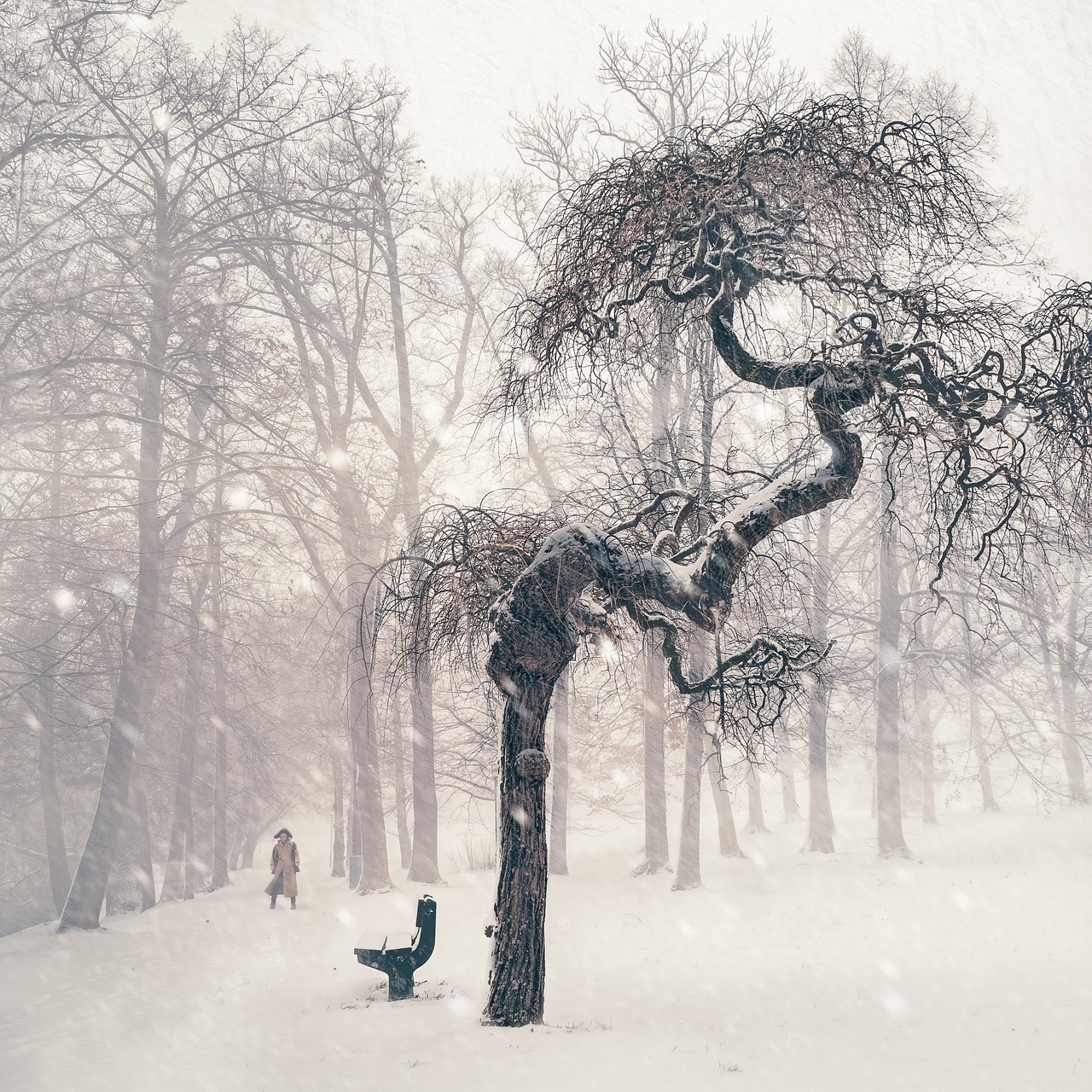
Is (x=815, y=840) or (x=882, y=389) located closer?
(x=882, y=389)

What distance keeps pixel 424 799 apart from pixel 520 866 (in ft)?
43.4

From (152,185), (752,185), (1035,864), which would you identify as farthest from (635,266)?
(1035,864)

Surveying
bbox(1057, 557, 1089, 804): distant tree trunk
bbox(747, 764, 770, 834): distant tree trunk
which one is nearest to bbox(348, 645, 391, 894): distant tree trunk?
bbox(747, 764, 770, 834): distant tree trunk

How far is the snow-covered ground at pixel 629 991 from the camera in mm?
6441

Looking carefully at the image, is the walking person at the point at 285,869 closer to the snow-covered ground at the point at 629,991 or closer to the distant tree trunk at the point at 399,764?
the snow-covered ground at the point at 629,991

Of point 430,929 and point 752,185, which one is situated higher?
point 752,185

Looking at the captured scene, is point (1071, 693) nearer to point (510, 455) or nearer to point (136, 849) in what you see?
point (510, 455)

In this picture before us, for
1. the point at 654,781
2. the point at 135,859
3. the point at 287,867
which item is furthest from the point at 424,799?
the point at 135,859

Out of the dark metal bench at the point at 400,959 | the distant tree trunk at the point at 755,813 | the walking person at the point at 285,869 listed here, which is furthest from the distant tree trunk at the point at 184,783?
the distant tree trunk at the point at 755,813

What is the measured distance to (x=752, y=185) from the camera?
7.13 metres

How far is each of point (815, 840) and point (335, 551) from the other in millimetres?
13588

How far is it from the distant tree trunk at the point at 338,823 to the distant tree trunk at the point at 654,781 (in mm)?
12060

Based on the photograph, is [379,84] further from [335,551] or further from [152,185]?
[335,551]

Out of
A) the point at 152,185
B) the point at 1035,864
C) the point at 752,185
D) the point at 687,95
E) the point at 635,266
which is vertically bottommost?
the point at 1035,864
